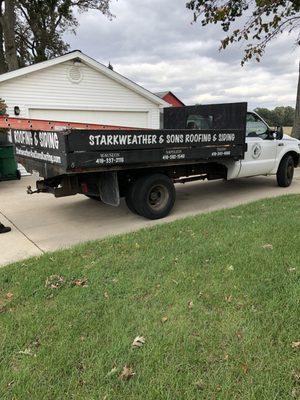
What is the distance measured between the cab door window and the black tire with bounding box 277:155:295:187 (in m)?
1.04

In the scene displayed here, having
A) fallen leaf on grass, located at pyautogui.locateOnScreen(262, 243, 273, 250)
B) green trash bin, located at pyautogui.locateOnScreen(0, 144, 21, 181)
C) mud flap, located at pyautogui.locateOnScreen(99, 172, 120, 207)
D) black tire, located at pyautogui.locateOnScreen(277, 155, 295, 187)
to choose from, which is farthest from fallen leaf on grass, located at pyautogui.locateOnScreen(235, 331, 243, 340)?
green trash bin, located at pyautogui.locateOnScreen(0, 144, 21, 181)

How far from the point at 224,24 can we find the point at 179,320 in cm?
1426

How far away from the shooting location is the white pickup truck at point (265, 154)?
7965 millimetres

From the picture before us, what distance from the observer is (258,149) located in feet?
26.8

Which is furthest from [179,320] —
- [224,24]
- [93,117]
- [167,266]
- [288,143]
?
[224,24]

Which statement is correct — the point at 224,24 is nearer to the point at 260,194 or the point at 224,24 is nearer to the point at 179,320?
the point at 260,194

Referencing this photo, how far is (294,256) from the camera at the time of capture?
13.5 feet

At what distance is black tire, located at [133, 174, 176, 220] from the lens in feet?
20.8

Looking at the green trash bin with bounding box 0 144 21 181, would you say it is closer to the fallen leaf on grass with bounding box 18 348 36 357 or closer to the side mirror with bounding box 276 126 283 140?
the side mirror with bounding box 276 126 283 140

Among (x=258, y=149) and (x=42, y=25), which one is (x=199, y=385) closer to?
(x=258, y=149)

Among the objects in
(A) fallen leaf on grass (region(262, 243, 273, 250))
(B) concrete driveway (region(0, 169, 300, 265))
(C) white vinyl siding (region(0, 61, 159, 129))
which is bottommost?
(B) concrete driveway (region(0, 169, 300, 265))

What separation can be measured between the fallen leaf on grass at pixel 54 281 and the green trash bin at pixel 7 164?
7990 mm

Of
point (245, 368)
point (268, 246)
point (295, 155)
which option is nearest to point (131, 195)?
point (268, 246)

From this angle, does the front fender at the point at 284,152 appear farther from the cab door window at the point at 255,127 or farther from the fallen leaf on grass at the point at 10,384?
the fallen leaf on grass at the point at 10,384
